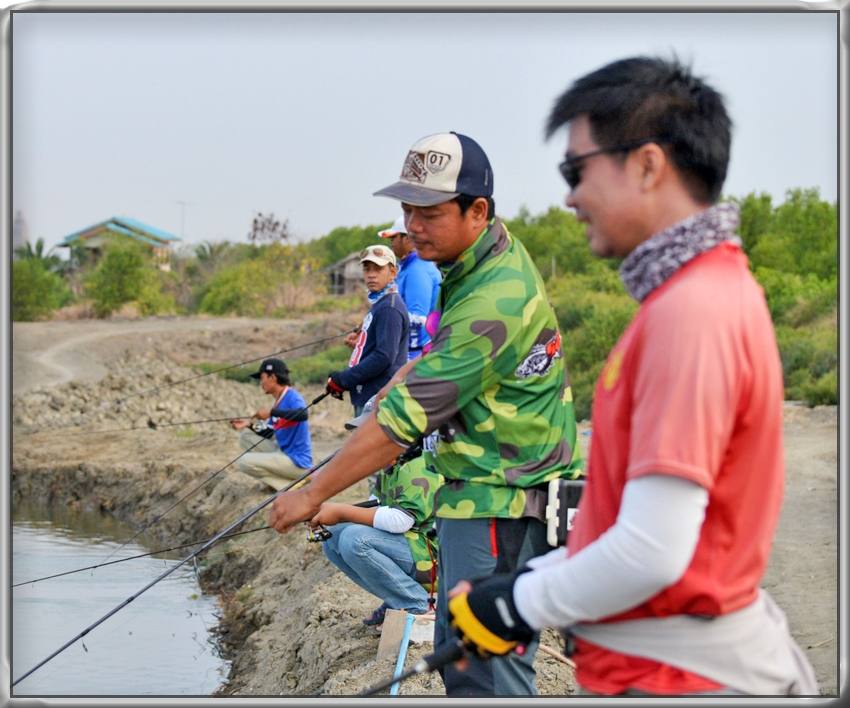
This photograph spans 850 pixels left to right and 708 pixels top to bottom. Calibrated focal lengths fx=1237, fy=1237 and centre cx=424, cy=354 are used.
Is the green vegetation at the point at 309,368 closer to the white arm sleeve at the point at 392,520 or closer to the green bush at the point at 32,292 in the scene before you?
the green bush at the point at 32,292

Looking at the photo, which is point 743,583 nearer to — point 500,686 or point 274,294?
point 500,686

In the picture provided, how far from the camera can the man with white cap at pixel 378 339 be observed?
23.1 feet

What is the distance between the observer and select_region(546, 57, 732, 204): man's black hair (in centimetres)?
222

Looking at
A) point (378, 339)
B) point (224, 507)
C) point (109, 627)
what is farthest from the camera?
point (224, 507)

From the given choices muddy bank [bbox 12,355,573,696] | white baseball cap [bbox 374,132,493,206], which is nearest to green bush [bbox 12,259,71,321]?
muddy bank [bbox 12,355,573,696]

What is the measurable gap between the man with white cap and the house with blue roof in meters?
44.3

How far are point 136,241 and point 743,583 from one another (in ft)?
162

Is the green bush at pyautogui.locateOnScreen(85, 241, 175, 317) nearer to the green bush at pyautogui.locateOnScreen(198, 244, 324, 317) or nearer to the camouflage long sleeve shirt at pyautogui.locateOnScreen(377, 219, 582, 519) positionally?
the green bush at pyautogui.locateOnScreen(198, 244, 324, 317)

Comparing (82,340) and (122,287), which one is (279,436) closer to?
(82,340)

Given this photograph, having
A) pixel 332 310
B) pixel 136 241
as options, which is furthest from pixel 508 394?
pixel 136 241

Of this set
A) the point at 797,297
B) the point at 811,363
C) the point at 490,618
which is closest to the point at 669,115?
the point at 490,618

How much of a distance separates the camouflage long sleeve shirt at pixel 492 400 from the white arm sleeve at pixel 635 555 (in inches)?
45.0

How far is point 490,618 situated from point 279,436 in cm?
798

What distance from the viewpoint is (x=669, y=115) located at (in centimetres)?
223
